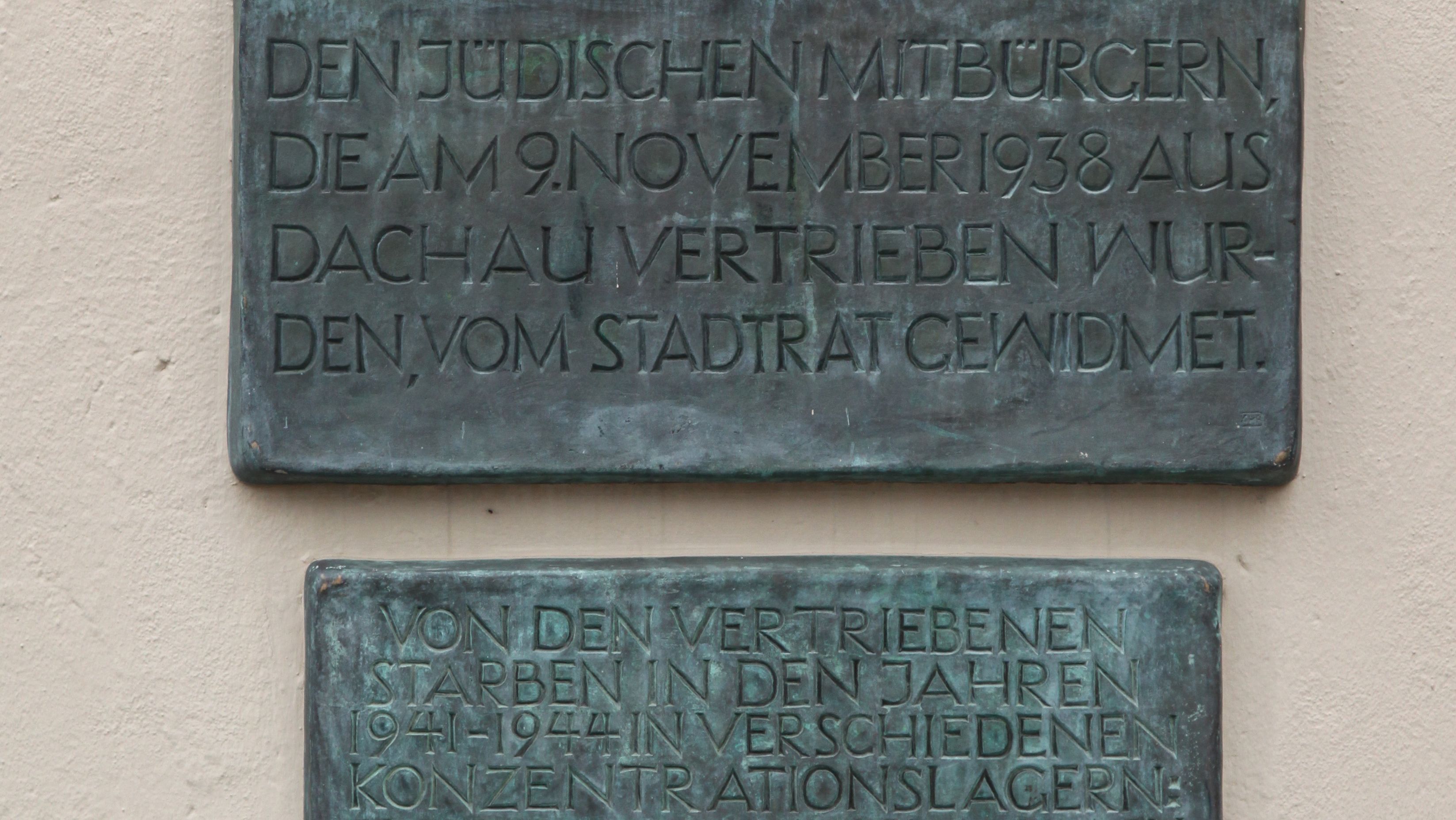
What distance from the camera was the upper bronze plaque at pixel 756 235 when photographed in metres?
2.47

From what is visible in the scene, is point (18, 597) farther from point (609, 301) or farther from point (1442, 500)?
point (1442, 500)

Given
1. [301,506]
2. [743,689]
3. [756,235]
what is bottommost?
[743,689]

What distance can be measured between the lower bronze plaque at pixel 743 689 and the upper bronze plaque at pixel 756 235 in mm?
177

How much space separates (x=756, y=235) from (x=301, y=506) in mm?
802

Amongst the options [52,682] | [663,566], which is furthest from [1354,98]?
[52,682]

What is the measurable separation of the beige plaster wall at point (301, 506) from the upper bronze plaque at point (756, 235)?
0.10 m

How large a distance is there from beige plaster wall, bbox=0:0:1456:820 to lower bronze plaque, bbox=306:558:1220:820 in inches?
3.3

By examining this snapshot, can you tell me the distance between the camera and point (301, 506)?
8.36 ft

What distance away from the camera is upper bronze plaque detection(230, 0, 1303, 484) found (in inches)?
97.3

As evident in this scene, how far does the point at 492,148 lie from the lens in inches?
97.7

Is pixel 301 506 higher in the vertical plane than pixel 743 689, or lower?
higher

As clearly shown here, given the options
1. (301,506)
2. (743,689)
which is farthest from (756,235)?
(301,506)

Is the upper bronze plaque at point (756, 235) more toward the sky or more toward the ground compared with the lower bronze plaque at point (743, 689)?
more toward the sky

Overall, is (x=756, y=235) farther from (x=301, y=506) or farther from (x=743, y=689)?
(x=301, y=506)
